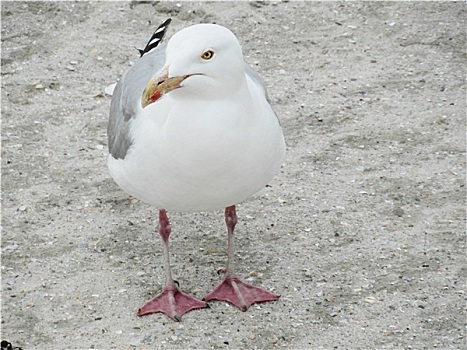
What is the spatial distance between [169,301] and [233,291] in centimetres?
32

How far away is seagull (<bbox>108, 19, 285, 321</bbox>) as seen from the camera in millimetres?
3451

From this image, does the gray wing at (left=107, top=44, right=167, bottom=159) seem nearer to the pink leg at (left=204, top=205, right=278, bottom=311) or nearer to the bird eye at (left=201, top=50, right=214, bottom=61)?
the bird eye at (left=201, top=50, right=214, bottom=61)

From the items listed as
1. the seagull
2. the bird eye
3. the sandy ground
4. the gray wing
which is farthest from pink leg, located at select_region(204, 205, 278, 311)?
the bird eye

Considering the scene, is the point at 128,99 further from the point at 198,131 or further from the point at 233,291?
the point at 233,291

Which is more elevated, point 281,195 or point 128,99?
point 128,99

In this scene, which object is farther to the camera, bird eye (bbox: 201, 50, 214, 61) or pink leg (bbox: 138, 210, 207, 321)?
pink leg (bbox: 138, 210, 207, 321)

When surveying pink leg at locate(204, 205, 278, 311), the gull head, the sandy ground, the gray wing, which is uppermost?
the gull head

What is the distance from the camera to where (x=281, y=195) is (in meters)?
5.11

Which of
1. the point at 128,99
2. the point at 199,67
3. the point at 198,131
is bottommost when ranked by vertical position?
the point at 128,99

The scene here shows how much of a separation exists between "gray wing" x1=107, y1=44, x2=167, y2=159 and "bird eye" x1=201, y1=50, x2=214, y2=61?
0.45 meters

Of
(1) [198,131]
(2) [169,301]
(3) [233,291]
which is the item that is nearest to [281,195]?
(3) [233,291]

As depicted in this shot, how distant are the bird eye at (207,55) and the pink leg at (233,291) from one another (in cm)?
110

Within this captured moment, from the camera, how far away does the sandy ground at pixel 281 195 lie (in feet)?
13.6

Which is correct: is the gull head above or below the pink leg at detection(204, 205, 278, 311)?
above
